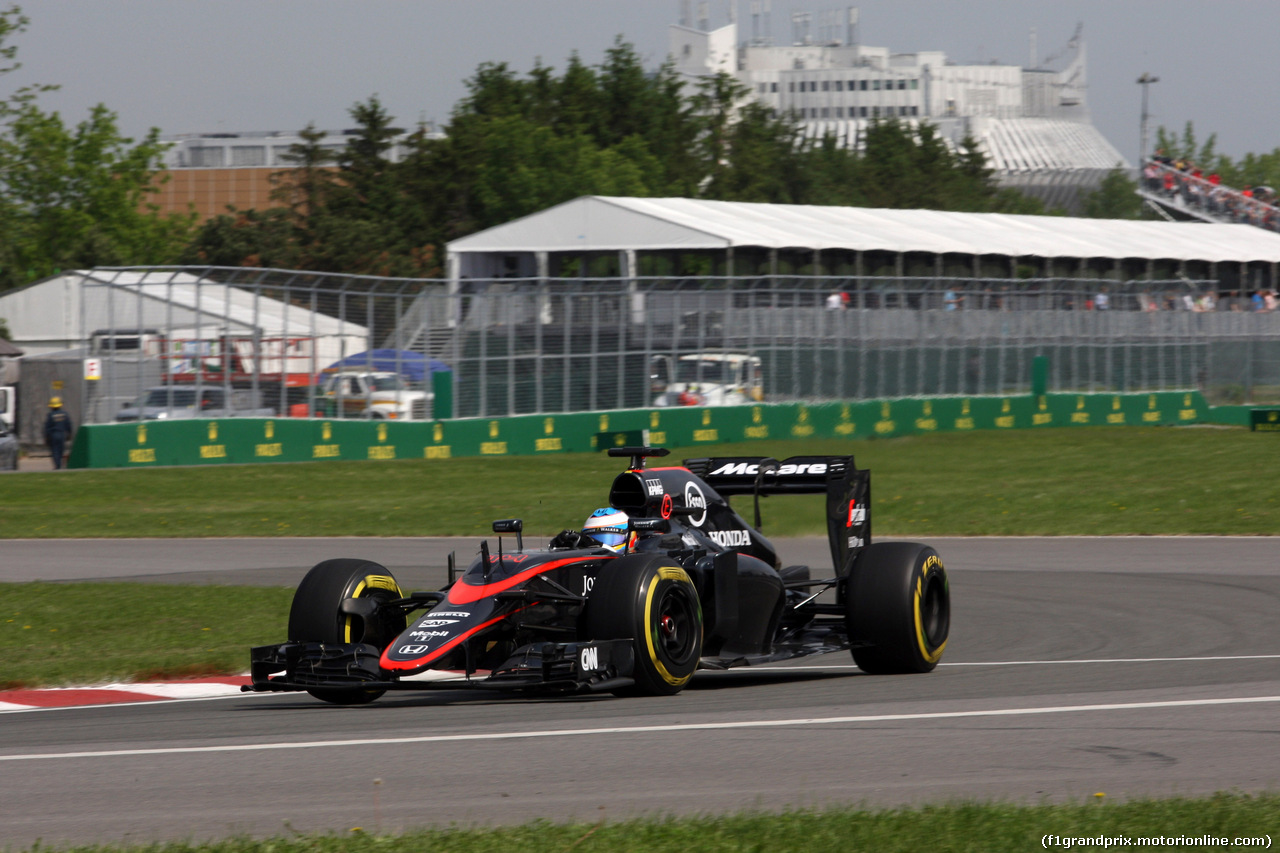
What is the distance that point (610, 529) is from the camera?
32.0 ft

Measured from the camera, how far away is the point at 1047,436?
37.1 m

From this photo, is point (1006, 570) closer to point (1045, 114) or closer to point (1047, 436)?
point (1047, 436)

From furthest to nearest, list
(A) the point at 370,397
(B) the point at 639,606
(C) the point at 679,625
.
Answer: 1. (A) the point at 370,397
2. (C) the point at 679,625
3. (B) the point at 639,606

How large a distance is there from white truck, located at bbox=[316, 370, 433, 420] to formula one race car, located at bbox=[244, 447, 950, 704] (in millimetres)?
19813

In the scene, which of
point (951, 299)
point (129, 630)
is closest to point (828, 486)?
point (129, 630)

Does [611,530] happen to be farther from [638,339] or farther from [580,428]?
[638,339]

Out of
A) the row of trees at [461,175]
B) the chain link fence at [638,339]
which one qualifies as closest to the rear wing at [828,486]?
the chain link fence at [638,339]

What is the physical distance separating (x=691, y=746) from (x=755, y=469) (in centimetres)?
404

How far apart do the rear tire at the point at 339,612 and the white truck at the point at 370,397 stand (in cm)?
2103

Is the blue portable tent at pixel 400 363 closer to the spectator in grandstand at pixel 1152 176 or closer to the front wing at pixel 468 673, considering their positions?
the front wing at pixel 468 673

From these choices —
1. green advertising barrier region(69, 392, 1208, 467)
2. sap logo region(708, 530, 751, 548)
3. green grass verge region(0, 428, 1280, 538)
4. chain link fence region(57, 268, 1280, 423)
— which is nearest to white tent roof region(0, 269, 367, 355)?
chain link fence region(57, 268, 1280, 423)

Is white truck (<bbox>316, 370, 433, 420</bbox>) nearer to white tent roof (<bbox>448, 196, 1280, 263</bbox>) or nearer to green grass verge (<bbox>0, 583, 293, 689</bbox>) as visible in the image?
white tent roof (<bbox>448, 196, 1280, 263</bbox>)

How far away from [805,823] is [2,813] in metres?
2.87

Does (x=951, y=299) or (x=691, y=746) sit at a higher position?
(x=951, y=299)
